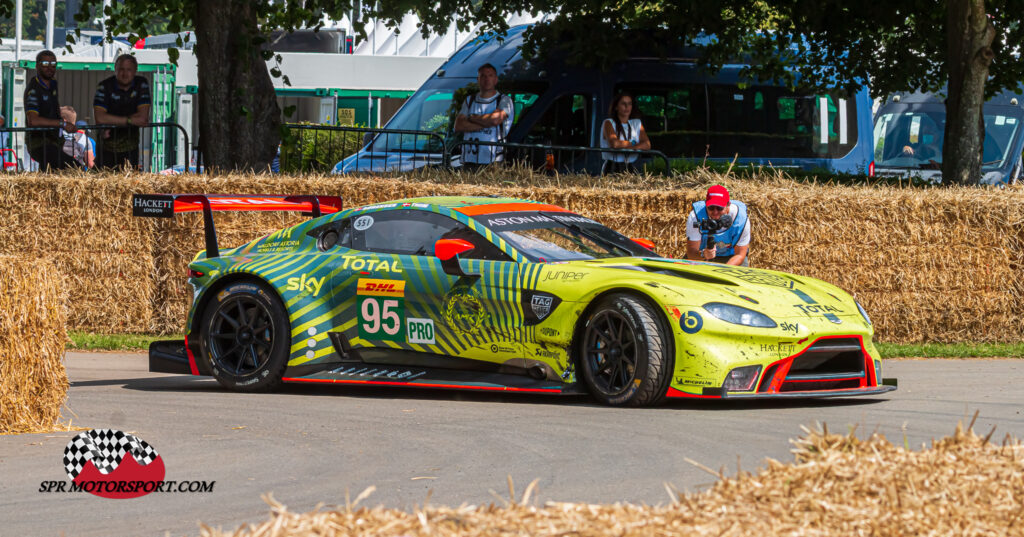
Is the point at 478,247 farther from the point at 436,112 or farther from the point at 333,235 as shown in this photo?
the point at 436,112

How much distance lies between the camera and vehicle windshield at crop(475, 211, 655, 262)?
937cm

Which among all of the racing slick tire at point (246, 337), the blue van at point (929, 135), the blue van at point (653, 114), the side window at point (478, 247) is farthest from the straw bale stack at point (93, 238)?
the blue van at point (929, 135)

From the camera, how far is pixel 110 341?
13172 millimetres

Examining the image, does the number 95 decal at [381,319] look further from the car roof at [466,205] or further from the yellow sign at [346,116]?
the yellow sign at [346,116]

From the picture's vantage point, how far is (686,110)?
17906 millimetres

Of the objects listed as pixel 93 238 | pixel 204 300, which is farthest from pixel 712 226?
pixel 93 238

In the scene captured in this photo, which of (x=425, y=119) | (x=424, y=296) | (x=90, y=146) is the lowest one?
(x=424, y=296)

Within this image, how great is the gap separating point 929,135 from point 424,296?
59.1ft

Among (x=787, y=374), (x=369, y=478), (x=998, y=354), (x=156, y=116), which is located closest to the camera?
(x=369, y=478)

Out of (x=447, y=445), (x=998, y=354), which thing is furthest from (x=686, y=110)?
(x=447, y=445)

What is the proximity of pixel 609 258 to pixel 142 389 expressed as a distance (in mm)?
3545

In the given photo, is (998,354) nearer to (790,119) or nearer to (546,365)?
(546,365)

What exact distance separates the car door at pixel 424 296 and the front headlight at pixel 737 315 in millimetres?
1334

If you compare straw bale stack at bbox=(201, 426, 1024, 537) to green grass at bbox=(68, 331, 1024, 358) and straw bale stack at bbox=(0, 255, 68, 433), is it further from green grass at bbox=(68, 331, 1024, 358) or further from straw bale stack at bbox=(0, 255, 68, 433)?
green grass at bbox=(68, 331, 1024, 358)
